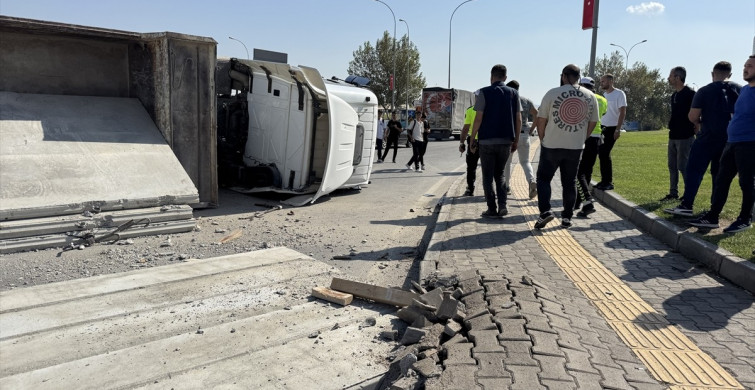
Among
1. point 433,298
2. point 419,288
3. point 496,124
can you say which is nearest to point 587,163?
point 496,124

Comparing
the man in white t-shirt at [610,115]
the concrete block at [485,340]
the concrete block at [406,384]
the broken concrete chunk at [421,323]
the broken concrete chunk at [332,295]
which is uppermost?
the man in white t-shirt at [610,115]

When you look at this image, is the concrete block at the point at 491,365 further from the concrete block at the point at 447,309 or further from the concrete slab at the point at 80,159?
the concrete slab at the point at 80,159

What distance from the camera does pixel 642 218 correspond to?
22.3 feet

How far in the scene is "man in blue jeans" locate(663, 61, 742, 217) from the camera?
627cm

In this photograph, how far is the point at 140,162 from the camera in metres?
7.07

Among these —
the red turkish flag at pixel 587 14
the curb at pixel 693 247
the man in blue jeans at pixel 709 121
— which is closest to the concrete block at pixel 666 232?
the curb at pixel 693 247

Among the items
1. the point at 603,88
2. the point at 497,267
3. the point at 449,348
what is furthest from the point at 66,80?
the point at 603,88

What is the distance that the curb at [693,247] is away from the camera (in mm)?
4465

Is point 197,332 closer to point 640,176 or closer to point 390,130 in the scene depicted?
point 640,176

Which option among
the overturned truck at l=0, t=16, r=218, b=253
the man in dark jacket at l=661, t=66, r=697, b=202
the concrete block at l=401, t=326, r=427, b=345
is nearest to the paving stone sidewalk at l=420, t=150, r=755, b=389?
the concrete block at l=401, t=326, r=427, b=345

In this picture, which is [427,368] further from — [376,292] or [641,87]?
[641,87]

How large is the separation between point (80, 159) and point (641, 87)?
7393 centimetres

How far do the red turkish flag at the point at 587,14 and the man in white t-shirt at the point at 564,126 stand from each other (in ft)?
20.1

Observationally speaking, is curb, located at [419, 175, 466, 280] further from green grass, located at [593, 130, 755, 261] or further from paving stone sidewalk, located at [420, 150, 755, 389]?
green grass, located at [593, 130, 755, 261]
